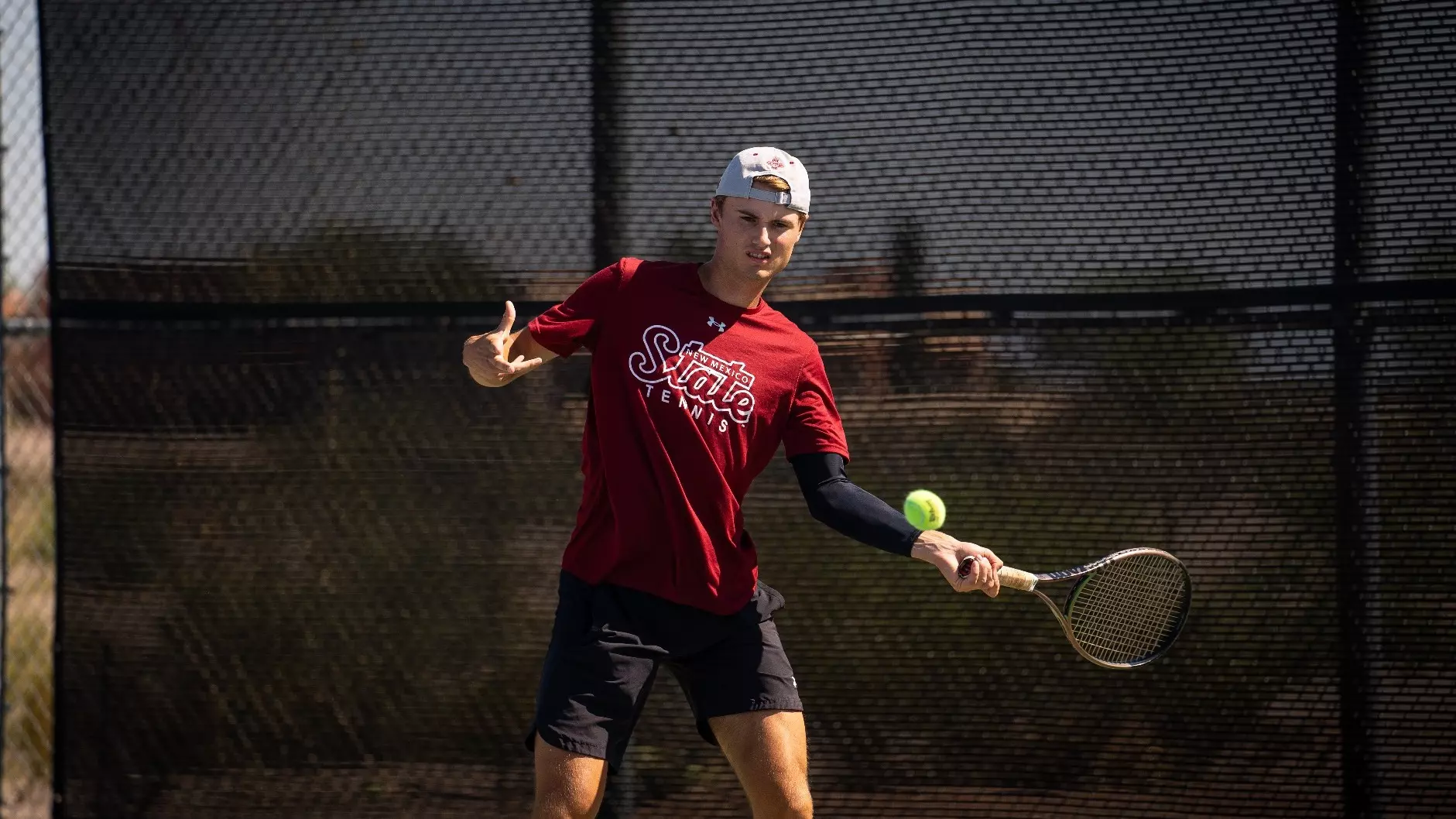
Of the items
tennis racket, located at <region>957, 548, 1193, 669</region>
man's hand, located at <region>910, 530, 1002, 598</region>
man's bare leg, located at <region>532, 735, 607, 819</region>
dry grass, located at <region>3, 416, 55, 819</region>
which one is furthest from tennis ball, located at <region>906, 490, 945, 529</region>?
dry grass, located at <region>3, 416, 55, 819</region>

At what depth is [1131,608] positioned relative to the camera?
10.7 ft

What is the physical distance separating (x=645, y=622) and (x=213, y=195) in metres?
2.19

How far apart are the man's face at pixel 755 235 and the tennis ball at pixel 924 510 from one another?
0.94m

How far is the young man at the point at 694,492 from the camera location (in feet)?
9.30

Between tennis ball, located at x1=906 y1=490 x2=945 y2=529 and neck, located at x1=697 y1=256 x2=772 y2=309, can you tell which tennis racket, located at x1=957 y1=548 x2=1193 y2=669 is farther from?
neck, located at x1=697 y1=256 x2=772 y2=309

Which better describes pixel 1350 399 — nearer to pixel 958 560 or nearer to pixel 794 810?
pixel 958 560

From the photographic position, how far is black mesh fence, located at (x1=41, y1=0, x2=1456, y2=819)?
3602 mm

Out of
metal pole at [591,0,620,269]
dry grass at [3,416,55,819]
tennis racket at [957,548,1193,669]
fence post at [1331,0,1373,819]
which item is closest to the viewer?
tennis racket at [957,548,1193,669]

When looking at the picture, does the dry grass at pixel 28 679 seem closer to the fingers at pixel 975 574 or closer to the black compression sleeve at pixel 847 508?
the black compression sleeve at pixel 847 508

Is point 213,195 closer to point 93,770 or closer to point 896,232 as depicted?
point 93,770

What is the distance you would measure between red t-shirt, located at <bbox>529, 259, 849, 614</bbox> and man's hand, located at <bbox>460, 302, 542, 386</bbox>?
0.11 meters

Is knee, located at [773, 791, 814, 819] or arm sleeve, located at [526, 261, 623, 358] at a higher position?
arm sleeve, located at [526, 261, 623, 358]

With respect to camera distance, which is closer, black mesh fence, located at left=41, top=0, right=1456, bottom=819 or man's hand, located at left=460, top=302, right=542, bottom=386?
man's hand, located at left=460, top=302, right=542, bottom=386

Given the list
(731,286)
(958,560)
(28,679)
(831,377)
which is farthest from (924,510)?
(28,679)
